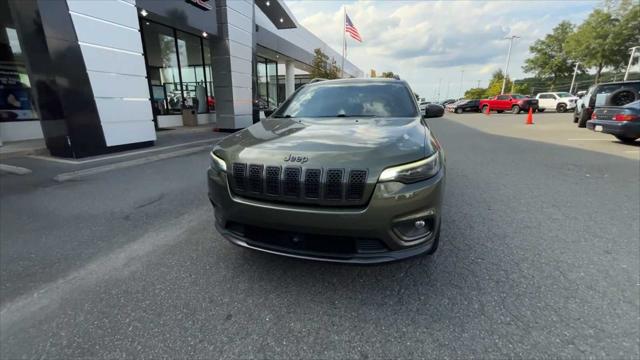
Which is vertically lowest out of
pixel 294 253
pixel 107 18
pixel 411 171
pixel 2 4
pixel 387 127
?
pixel 294 253

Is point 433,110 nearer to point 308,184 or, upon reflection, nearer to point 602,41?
point 308,184

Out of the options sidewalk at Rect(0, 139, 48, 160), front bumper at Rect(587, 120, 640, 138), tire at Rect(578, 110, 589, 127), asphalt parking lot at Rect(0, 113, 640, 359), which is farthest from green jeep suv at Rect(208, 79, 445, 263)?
tire at Rect(578, 110, 589, 127)

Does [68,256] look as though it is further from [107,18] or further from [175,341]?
[107,18]

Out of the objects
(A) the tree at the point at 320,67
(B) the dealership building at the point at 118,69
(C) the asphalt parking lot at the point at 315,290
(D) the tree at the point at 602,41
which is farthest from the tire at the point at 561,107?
(C) the asphalt parking lot at the point at 315,290

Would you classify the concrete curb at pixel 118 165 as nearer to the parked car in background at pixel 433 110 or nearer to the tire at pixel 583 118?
the parked car in background at pixel 433 110

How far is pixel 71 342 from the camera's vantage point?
1.77 meters

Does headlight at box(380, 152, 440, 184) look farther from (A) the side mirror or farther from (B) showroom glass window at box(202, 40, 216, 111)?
(B) showroom glass window at box(202, 40, 216, 111)

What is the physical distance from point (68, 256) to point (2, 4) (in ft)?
34.2

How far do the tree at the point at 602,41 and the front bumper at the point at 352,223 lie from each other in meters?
50.4

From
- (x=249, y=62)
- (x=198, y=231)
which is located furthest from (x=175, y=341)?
(x=249, y=62)

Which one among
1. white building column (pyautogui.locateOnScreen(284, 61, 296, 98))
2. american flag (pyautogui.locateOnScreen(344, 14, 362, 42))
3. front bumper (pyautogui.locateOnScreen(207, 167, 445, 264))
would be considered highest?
american flag (pyautogui.locateOnScreen(344, 14, 362, 42))

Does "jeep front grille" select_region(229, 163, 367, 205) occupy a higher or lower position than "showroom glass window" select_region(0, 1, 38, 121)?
lower

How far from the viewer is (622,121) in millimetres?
7859

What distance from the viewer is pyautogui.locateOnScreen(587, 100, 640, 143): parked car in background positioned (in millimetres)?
7699
